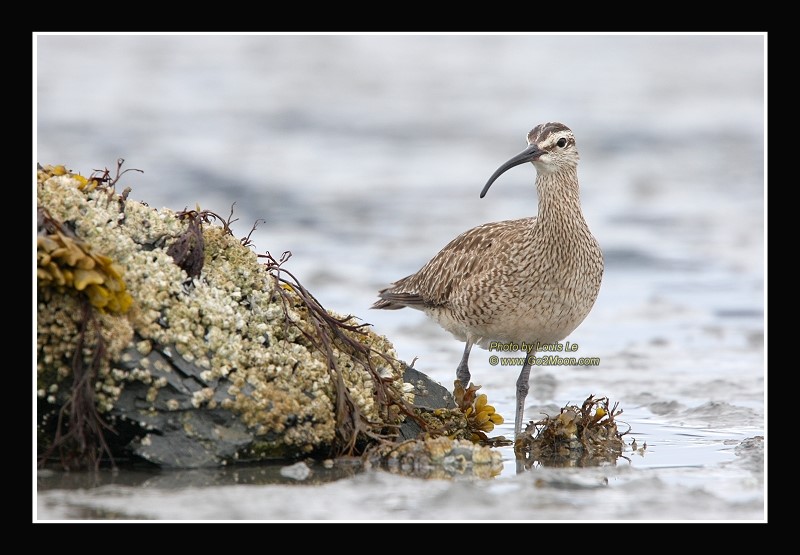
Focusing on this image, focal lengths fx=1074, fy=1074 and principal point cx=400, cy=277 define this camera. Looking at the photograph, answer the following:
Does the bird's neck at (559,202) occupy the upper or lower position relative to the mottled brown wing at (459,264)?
upper

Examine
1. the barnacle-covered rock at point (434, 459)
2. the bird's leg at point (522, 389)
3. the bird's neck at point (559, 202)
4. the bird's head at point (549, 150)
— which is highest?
the bird's head at point (549, 150)

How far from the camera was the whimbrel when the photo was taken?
868cm

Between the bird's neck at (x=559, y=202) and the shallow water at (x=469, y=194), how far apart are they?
1693 millimetres

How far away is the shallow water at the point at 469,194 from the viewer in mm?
6016

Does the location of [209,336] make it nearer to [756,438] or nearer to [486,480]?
[486,480]

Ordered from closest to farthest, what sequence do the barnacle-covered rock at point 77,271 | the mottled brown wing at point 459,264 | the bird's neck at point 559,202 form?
1. the barnacle-covered rock at point 77,271
2. the bird's neck at point 559,202
3. the mottled brown wing at point 459,264

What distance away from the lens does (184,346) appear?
634cm

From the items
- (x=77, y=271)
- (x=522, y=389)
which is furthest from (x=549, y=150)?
(x=77, y=271)

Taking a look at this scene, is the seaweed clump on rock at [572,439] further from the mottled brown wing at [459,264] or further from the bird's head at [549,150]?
the bird's head at [549,150]

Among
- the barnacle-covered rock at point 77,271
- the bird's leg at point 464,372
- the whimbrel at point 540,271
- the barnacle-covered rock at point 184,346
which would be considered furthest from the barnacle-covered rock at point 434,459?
the bird's leg at point 464,372

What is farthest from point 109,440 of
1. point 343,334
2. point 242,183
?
point 242,183

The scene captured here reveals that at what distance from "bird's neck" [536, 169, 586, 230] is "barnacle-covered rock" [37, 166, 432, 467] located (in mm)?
2221

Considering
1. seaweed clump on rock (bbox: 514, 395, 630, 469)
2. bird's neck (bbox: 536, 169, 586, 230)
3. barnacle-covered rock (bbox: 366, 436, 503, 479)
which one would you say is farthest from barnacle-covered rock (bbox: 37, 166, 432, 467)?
bird's neck (bbox: 536, 169, 586, 230)

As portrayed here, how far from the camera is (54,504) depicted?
18.0 ft
